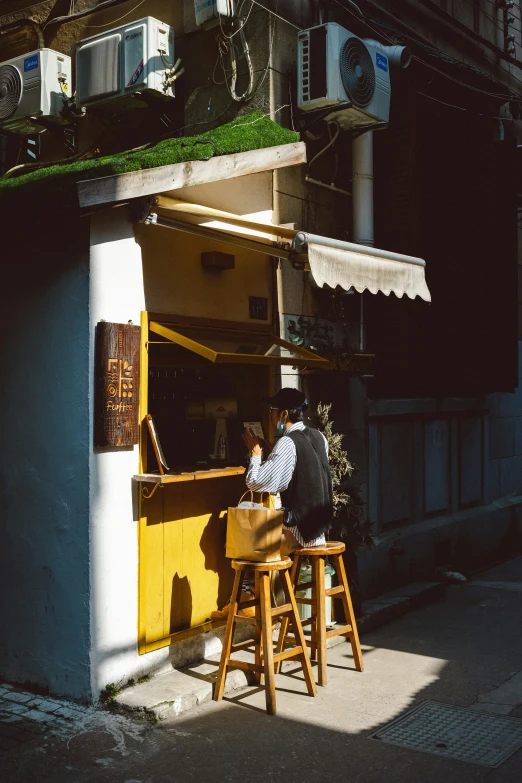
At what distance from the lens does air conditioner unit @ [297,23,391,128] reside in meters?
8.33

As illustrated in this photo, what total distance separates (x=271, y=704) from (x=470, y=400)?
7.08 meters

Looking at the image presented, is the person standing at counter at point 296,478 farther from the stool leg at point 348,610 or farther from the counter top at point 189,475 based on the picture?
the counter top at point 189,475

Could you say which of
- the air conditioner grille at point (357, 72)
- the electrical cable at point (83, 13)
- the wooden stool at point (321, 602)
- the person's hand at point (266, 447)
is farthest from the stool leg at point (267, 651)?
the electrical cable at point (83, 13)

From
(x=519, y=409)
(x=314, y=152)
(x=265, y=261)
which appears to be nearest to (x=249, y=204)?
(x=265, y=261)

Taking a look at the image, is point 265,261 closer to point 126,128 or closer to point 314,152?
point 314,152

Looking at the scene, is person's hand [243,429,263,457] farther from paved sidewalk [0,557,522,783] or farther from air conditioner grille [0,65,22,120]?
air conditioner grille [0,65,22,120]

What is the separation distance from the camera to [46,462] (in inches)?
262

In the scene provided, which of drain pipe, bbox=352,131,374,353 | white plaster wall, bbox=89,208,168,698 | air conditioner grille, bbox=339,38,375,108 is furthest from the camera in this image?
drain pipe, bbox=352,131,374,353

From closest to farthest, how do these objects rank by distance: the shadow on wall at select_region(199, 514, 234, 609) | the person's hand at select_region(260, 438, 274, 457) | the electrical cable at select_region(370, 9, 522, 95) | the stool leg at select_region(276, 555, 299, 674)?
the stool leg at select_region(276, 555, 299, 674) → the shadow on wall at select_region(199, 514, 234, 609) → the person's hand at select_region(260, 438, 274, 457) → the electrical cable at select_region(370, 9, 522, 95)

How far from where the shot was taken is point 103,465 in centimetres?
645

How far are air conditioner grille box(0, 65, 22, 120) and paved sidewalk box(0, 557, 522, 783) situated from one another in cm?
623

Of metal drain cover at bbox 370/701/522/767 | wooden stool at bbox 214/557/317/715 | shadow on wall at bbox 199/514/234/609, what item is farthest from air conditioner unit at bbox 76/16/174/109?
metal drain cover at bbox 370/701/522/767

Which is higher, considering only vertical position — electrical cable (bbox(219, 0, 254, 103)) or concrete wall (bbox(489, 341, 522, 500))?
electrical cable (bbox(219, 0, 254, 103))

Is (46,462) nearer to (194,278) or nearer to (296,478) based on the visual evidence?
(296,478)
